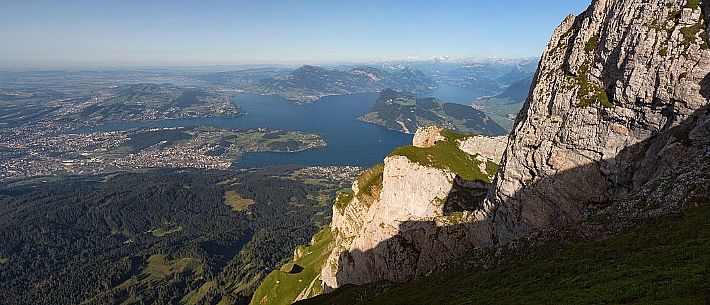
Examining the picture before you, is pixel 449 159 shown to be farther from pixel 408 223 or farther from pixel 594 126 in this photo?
pixel 594 126

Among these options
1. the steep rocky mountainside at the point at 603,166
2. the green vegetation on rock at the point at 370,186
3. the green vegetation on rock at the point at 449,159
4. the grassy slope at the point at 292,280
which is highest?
the steep rocky mountainside at the point at 603,166

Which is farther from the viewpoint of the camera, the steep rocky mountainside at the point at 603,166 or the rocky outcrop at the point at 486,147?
the rocky outcrop at the point at 486,147

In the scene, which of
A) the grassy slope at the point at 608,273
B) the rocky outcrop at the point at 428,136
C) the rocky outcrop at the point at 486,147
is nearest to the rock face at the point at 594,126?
the grassy slope at the point at 608,273

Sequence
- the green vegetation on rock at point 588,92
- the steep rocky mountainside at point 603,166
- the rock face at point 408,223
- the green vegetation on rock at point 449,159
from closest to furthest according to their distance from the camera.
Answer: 1. the steep rocky mountainside at point 603,166
2. the green vegetation on rock at point 588,92
3. the rock face at point 408,223
4. the green vegetation on rock at point 449,159

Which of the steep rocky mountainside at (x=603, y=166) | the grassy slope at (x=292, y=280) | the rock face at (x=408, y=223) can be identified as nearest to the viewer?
the steep rocky mountainside at (x=603, y=166)

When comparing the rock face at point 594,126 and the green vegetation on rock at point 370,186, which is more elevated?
the rock face at point 594,126

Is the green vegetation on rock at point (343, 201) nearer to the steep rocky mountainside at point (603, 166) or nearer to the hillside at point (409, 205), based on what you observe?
the hillside at point (409, 205)
